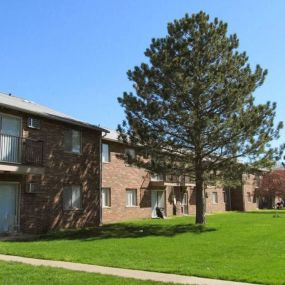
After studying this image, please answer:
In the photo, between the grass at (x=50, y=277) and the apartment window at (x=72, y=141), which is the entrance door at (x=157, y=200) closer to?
the apartment window at (x=72, y=141)

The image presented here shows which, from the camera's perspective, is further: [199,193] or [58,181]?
[199,193]

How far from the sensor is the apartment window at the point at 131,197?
31394 mm

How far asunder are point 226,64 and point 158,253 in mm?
12142

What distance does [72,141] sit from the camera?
963 inches

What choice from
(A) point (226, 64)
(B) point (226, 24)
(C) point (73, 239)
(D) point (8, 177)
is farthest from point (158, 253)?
(B) point (226, 24)

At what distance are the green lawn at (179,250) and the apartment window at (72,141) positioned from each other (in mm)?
5006

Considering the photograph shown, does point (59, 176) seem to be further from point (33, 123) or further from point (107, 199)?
point (107, 199)

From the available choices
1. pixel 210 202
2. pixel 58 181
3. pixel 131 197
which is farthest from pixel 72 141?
pixel 210 202

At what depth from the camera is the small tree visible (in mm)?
22531

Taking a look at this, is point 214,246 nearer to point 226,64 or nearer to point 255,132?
point 255,132

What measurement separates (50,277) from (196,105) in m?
15.1

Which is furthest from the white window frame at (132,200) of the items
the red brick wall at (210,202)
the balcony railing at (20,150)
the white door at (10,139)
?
the white door at (10,139)

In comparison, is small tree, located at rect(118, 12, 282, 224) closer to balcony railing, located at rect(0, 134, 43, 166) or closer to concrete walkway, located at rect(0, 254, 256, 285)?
balcony railing, located at rect(0, 134, 43, 166)

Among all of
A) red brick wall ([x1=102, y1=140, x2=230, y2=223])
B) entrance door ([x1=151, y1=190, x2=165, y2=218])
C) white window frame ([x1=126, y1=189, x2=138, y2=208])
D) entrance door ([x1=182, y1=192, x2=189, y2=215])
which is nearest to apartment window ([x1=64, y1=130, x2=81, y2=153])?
red brick wall ([x1=102, y1=140, x2=230, y2=223])
